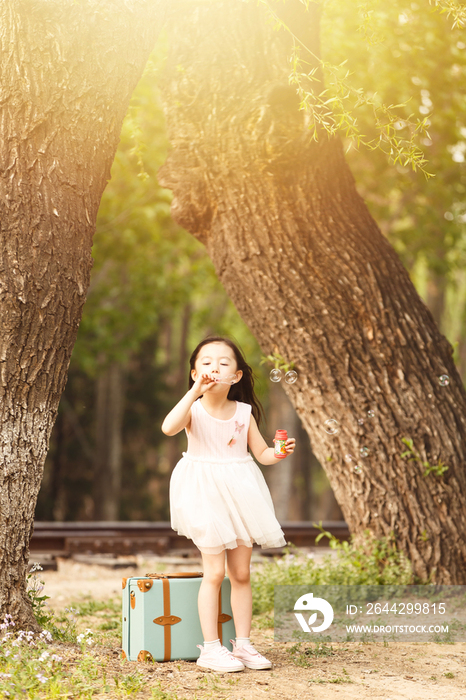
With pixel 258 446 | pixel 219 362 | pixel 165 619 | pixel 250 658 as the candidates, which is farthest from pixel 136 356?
pixel 250 658

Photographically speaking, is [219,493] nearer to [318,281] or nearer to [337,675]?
[337,675]

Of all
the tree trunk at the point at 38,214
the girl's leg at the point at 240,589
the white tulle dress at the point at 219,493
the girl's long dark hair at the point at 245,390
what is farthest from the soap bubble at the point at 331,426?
the tree trunk at the point at 38,214

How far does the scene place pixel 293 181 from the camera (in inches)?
216

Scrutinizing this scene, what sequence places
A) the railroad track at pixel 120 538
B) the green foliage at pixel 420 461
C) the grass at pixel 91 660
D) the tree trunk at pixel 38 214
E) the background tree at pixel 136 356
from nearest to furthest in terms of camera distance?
the grass at pixel 91 660, the tree trunk at pixel 38 214, the green foliage at pixel 420 461, the railroad track at pixel 120 538, the background tree at pixel 136 356

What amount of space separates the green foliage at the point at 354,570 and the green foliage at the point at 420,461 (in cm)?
65

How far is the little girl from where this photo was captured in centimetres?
373

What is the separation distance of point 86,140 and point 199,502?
217cm

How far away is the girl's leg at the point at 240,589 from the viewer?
3.81m

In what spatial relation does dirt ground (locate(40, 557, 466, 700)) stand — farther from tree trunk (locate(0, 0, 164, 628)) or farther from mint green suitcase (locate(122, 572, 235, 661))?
tree trunk (locate(0, 0, 164, 628))

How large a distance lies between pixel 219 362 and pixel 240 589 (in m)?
1.28

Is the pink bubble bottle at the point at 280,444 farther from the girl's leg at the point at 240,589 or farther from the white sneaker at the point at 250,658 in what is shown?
the white sneaker at the point at 250,658

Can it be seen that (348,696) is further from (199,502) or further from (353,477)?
(353,477)

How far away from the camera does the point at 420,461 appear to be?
542 cm

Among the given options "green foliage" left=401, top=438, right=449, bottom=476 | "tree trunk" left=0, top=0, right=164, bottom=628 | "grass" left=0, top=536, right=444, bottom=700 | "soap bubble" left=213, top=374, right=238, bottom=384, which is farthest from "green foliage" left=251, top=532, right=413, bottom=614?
"tree trunk" left=0, top=0, right=164, bottom=628
